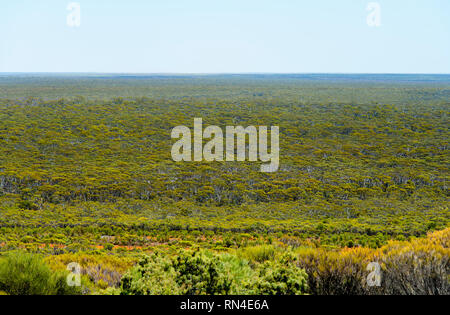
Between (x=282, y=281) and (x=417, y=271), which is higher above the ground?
(x=417, y=271)

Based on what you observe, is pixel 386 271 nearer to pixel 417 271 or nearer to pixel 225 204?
pixel 417 271

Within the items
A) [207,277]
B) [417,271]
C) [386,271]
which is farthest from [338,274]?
[207,277]

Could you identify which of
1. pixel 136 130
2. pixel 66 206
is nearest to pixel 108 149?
pixel 136 130

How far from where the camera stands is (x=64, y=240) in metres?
18.1

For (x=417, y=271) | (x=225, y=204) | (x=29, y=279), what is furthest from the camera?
(x=225, y=204)

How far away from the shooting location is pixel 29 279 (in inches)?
225

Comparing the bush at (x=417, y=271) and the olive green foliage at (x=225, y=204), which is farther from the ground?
the bush at (x=417, y=271)

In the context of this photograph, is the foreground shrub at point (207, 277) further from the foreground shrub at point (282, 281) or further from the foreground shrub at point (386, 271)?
the foreground shrub at point (386, 271)

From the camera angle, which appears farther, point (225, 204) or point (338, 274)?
point (225, 204)

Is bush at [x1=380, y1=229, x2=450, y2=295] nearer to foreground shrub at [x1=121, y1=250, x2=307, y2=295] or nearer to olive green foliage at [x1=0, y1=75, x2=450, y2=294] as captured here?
olive green foliage at [x1=0, y1=75, x2=450, y2=294]

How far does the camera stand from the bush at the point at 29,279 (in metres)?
5.66

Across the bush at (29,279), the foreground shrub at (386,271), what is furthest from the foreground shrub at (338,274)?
the bush at (29,279)

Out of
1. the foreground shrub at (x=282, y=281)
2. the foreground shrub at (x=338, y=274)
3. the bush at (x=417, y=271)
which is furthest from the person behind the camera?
the foreground shrub at (x=338, y=274)
